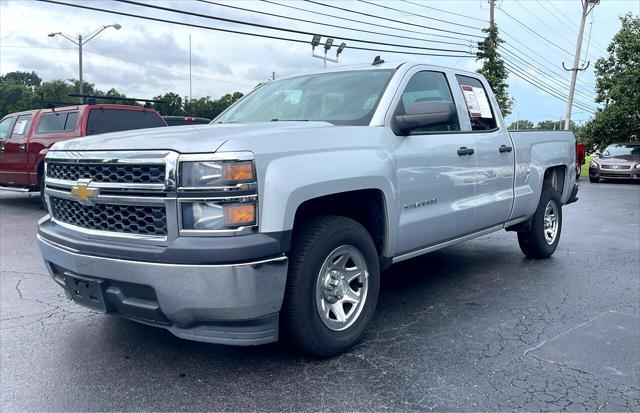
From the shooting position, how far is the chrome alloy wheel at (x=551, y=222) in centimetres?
639

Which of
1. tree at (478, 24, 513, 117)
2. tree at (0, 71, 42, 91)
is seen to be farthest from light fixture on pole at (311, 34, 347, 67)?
tree at (0, 71, 42, 91)

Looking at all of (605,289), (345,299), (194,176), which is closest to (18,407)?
(194,176)

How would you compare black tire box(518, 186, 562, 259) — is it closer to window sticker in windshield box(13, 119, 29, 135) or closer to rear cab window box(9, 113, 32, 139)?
rear cab window box(9, 113, 32, 139)

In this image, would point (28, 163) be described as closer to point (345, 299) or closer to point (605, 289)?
point (345, 299)

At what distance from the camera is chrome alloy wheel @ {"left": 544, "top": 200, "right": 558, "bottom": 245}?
639cm

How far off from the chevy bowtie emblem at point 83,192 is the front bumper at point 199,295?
34cm

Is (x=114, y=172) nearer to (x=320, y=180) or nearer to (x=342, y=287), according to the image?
(x=320, y=180)

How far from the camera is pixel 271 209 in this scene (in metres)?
2.96

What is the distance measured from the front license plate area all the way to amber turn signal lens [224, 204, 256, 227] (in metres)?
0.85

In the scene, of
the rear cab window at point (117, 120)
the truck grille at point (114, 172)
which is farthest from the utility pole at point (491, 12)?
the truck grille at point (114, 172)

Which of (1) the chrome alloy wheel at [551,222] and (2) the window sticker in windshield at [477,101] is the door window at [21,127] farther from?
(1) the chrome alloy wheel at [551,222]

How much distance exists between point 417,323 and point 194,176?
2.18 meters

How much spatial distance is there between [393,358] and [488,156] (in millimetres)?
2284

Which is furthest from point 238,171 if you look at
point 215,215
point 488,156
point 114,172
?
point 488,156
